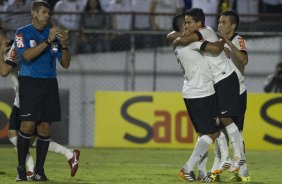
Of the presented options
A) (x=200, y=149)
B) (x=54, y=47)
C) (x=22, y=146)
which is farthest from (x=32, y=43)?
(x=200, y=149)

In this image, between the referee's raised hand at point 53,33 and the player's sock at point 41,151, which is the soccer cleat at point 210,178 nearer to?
the player's sock at point 41,151

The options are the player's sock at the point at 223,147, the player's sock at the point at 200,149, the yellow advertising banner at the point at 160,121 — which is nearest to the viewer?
the player's sock at the point at 200,149

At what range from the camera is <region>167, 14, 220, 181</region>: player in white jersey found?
39.9ft

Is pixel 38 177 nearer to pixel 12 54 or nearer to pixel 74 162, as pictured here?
pixel 74 162

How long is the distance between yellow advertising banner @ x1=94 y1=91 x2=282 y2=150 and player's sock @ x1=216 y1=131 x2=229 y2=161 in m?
7.46

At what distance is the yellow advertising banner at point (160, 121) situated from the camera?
2006cm

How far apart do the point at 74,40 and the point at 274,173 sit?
8.09 metres

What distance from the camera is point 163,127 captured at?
791 inches

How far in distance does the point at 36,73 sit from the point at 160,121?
8.28m

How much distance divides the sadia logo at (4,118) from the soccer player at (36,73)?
790 centimetres

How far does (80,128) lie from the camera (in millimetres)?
21062

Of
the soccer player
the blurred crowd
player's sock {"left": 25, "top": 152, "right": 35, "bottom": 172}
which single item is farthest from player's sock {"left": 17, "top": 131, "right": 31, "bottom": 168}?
the blurred crowd

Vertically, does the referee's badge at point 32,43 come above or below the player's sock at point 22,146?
above

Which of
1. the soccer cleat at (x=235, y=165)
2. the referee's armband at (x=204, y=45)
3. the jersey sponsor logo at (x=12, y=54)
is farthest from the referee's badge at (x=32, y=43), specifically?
the soccer cleat at (x=235, y=165)
